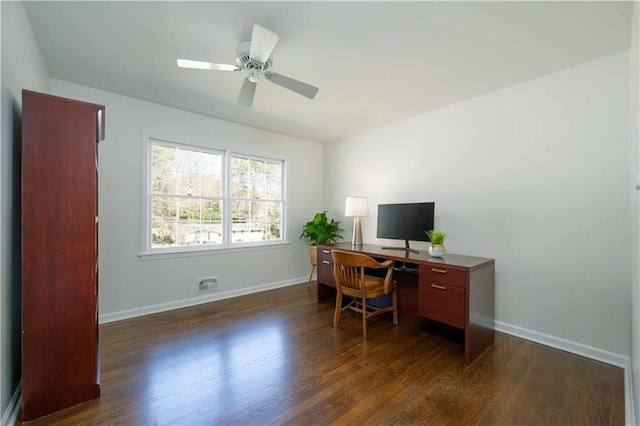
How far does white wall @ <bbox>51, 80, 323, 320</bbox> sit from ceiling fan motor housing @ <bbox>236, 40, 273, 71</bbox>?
1.80 m

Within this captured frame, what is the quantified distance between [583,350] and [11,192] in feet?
14.3

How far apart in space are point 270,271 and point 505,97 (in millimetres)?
3728

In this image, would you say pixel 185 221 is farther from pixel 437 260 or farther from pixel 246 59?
pixel 437 260

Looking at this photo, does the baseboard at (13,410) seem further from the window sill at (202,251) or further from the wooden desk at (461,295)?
the wooden desk at (461,295)

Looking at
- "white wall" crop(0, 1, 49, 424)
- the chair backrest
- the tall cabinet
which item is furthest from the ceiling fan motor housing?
the chair backrest

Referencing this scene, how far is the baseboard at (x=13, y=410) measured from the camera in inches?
59.9

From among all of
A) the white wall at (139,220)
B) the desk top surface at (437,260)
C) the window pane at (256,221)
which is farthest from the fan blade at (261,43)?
the window pane at (256,221)

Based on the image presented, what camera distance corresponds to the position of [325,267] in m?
3.64

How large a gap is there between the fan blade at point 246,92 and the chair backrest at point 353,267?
1.64 meters

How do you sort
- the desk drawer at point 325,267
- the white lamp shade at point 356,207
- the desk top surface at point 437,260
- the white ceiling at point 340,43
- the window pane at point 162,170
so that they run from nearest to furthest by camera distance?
the white ceiling at point 340,43, the desk top surface at point 437,260, the window pane at point 162,170, the desk drawer at point 325,267, the white lamp shade at point 356,207

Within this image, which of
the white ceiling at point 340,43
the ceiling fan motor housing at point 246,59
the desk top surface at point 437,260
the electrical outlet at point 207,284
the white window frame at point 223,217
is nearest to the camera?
the white ceiling at point 340,43

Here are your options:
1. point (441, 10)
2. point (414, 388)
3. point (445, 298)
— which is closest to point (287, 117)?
point (441, 10)

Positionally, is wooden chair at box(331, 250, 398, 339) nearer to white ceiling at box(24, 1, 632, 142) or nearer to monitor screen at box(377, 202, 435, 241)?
monitor screen at box(377, 202, 435, 241)

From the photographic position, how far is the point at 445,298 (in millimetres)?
2396
